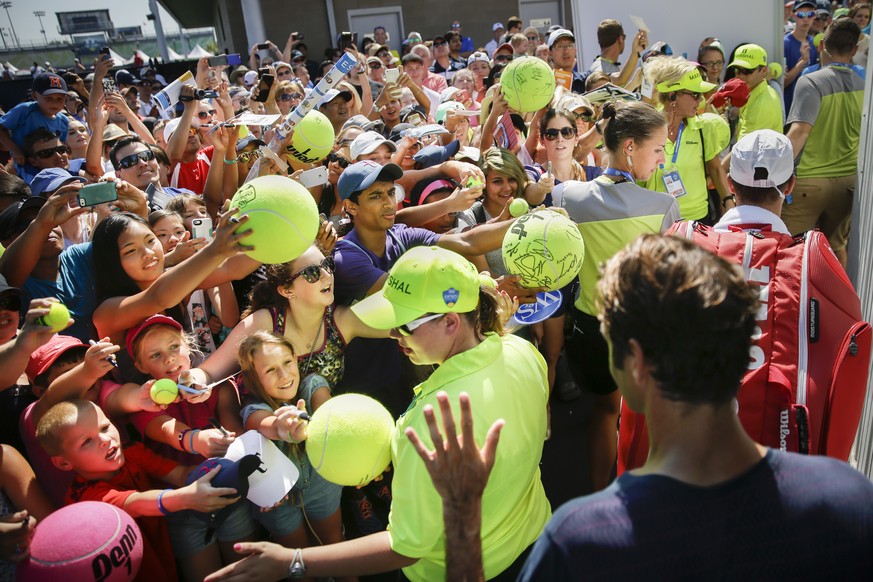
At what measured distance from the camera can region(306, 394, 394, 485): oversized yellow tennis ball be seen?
2012 mm

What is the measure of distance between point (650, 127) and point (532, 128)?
1931 mm

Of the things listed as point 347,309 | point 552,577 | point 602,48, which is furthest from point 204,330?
point 602,48

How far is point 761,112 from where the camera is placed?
565 cm

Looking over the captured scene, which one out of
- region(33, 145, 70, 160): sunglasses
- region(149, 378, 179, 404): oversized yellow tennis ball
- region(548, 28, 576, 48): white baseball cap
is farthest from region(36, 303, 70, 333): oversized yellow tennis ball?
region(548, 28, 576, 48): white baseball cap

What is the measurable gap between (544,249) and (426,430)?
4.20ft

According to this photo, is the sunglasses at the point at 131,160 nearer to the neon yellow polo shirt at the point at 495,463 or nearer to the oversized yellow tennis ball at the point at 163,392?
the oversized yellow tennis ball at the point at 163,392

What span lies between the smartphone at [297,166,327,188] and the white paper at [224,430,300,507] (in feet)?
5.56

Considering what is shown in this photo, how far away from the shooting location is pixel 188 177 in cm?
516

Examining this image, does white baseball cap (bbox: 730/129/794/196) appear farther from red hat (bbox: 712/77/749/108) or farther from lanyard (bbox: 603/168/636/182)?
red hat (bbox: 712/77/749/108)

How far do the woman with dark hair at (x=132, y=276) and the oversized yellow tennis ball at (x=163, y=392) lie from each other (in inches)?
15.9

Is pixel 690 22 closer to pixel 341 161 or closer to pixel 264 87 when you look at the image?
pixel 264 87

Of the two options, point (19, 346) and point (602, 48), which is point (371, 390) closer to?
point (19, 346)

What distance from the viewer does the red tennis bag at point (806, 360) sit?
2121 millimetres

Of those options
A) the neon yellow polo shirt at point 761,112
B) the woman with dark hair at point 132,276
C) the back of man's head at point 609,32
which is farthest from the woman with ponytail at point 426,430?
the back of man's head at point 609,32
